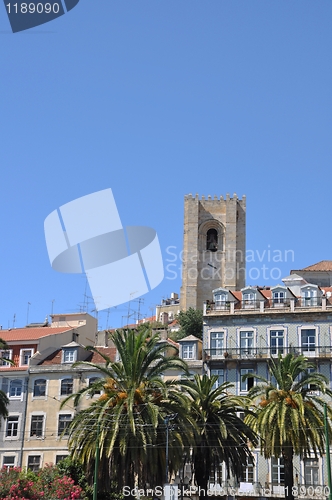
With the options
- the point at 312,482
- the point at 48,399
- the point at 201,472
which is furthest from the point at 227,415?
the point at 48,399

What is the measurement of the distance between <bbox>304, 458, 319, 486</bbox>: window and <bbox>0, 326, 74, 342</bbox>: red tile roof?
27.5 meters

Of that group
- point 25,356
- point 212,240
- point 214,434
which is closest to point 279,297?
point 214,434

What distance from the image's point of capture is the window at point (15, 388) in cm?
7302

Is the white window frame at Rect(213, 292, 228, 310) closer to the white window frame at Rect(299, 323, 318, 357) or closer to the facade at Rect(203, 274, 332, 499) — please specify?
the facade at Rect(203, 274, 332, 499)

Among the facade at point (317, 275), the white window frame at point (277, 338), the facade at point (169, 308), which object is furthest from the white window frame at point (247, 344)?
the facade at point (169, 308)

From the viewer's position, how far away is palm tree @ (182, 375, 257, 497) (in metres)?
55.3

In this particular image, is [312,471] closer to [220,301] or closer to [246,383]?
[246,383]

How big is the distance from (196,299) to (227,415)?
259 ft

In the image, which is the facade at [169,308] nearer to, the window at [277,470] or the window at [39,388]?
the window at [39,388]

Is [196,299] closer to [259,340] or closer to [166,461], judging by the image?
[259,340]

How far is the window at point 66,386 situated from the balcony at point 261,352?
1239 cm

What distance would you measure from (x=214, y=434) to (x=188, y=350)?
17.8 m

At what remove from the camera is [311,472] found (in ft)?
212

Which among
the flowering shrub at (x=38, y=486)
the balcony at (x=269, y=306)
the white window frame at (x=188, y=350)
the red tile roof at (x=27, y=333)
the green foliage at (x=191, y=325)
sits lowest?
the flowering shrub at (x=38, y=486)
